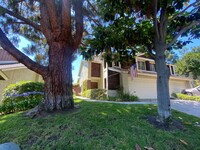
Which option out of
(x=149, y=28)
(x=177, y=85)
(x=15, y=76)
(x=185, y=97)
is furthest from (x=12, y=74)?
(x=177, y=85)

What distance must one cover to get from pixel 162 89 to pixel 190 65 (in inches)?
991

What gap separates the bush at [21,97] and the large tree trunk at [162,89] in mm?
5968

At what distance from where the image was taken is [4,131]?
3557 millimetres

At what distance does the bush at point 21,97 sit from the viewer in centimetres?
643

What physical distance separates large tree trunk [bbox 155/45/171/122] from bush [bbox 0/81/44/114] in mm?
5968

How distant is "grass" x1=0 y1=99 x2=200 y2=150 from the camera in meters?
2.81

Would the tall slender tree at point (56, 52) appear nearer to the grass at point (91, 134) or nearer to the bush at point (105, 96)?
the grass at point (91, 134)

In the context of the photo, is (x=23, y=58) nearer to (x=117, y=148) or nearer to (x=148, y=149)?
(x=117, y=148)

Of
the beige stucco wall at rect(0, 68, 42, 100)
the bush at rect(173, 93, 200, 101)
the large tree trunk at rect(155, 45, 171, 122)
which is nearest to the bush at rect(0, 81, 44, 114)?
the beige stucco wall at rect(0, 68, 42, 100)

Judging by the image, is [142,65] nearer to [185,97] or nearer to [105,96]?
[185,97]

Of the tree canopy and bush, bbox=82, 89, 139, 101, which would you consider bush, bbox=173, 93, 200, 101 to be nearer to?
bush, bbox=82, 89, 139, 101

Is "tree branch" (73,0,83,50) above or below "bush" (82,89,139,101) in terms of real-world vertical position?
above

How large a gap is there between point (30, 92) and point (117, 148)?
6.75 metres

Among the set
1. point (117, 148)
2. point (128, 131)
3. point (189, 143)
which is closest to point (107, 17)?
point (128, 131)
